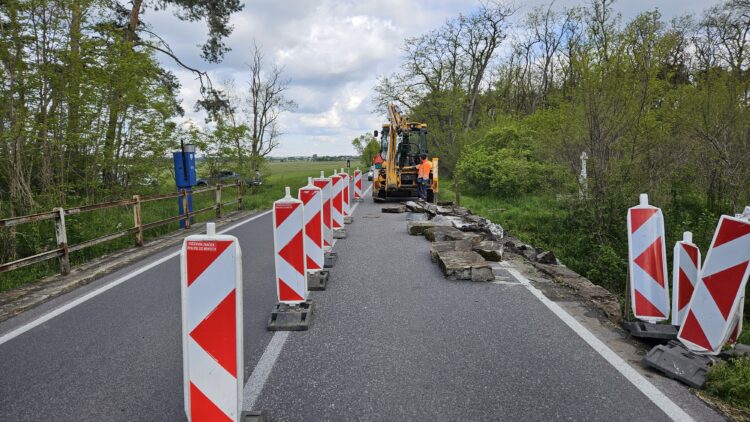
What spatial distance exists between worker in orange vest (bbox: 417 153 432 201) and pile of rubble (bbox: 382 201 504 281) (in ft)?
20.1

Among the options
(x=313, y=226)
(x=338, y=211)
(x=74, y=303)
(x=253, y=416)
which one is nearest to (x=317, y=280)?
(x=313, y=226)

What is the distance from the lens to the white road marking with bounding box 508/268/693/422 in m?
2.83

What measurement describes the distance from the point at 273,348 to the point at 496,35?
121 feet

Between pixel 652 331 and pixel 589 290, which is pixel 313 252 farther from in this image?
pixel 652 331

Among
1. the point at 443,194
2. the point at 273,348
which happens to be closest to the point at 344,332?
the point at 273,348

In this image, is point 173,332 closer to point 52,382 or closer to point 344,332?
point 52,382

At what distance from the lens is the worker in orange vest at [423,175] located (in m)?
18.0

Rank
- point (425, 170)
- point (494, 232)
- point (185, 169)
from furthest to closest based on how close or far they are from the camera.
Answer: point (425, 170) < point (185, 169) < point (494, 232)

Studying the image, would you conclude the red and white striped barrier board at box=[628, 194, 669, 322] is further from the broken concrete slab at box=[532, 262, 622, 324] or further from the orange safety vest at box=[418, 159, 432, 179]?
A: the orange safety vest at box=[418, 159, 432, 179]

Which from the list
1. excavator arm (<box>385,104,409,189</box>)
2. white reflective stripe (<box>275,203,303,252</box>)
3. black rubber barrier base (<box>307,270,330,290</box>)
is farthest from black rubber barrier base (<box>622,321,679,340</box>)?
excavator arm (<box>385,104,409,189</box>)

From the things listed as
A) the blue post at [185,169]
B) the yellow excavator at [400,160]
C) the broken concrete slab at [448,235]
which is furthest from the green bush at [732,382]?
the yellow excavator at [400,160]

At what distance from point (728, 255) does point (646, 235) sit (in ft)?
2.57

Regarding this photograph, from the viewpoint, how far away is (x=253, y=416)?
106 inches

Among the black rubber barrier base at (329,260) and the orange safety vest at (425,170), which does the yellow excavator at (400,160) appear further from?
the black rubber barrier base at (329,260)
